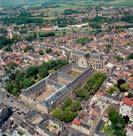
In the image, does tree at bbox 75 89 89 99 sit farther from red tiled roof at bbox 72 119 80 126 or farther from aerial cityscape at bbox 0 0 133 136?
red tiled roof at bbox 72 119 80 126

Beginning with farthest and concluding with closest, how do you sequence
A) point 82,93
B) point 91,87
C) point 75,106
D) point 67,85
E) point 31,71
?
point 31,71 < point 91,87 < point 67,85 < point 82,93 < point 75,106

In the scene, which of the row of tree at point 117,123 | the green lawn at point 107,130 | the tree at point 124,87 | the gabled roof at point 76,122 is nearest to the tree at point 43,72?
the tree at point 124,87

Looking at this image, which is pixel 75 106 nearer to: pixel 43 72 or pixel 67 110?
pixel 67 110

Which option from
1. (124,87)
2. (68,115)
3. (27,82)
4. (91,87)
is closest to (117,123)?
(68,115)

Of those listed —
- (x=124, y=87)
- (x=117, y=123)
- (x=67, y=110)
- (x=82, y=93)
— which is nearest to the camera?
(x=117, y=123)

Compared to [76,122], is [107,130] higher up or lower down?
lower down

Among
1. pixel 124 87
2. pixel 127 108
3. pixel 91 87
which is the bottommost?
pixel 91 87

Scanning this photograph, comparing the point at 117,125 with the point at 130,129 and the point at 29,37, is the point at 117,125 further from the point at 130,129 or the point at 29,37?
the point at 29,37

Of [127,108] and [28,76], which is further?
[28,76]

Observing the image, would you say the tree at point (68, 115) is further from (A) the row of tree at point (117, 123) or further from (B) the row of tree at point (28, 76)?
(B) the row of tree at point (28, 76)
